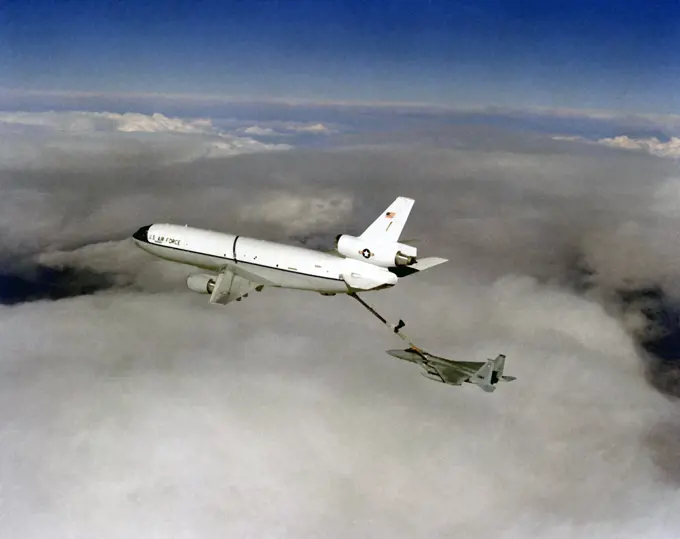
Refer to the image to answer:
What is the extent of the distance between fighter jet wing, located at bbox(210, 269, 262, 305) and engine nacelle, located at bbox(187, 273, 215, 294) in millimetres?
184

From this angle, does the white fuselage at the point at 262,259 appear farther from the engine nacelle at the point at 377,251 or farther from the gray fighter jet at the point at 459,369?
the gray fighter jet at the point at 459,369

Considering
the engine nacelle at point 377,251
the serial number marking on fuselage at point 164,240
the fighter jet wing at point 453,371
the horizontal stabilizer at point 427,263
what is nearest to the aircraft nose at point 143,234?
the serial number marking on fuselage at point 164,240

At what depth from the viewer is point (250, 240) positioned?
48.2ft

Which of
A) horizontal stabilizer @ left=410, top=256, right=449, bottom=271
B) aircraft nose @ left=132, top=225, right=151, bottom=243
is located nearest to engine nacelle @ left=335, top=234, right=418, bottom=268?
horizontal stabilizer @ left=410, top=256, right=449, bottom=271

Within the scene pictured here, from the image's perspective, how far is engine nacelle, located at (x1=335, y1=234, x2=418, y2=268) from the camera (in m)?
13.3

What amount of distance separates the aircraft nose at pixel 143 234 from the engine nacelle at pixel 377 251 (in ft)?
17.9

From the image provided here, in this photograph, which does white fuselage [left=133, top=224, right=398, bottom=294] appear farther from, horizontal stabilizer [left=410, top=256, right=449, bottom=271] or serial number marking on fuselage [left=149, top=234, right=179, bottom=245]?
horizontal stabilizer [left=410, top=256, right=449, bottom=271]

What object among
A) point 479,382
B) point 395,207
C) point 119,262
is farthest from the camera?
point 119,262

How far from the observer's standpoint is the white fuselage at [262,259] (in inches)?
537

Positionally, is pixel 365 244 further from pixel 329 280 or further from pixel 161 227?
pixel 161 227

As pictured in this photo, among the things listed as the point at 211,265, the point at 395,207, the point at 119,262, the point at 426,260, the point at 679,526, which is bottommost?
the point at 679,526

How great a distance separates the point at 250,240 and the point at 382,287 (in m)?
3.48

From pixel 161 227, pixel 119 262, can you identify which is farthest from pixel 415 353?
pixel 119 262

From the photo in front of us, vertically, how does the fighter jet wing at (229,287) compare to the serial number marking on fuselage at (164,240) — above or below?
below
